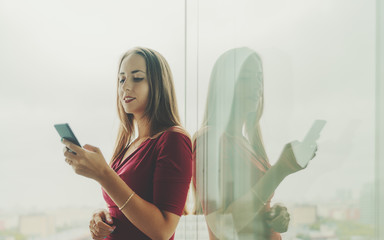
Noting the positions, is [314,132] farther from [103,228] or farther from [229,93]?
[103,228]

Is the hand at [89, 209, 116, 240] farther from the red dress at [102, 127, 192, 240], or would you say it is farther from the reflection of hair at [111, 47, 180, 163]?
the reflection of hair at [111, 47, 180, 163]

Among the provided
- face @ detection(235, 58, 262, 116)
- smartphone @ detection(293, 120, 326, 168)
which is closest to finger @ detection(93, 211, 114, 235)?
face @ detection(235, 58, 262, 116)

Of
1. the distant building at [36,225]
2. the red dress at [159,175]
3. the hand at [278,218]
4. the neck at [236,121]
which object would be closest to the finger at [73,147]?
the red dress at [159,175]

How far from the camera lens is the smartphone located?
1.02ft

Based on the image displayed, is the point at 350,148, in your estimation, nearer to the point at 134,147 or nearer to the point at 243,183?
the point at 243,183

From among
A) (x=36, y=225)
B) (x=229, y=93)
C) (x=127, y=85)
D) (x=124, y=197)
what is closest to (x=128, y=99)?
(x=127, y=85)

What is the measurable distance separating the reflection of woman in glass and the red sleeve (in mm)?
92

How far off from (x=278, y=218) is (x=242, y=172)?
4.5 inches

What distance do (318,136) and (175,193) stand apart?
1.74 feet

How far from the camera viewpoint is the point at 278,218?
39cm

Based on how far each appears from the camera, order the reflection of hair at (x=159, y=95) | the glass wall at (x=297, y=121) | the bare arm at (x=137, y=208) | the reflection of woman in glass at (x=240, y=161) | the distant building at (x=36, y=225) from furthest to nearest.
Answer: the distant building at (x=36, y=225), the reflection of hair at (x=159, y=95), the bare arm at (x=137, y=208), the reflection of woman in glass at (x=240, y=161), the glass wall at (x=297, y=121)

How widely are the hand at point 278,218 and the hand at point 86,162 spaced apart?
0.46m

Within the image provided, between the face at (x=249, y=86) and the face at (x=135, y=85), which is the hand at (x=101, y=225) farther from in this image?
the face at (x=249, y=86)

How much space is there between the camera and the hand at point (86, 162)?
767 mm
